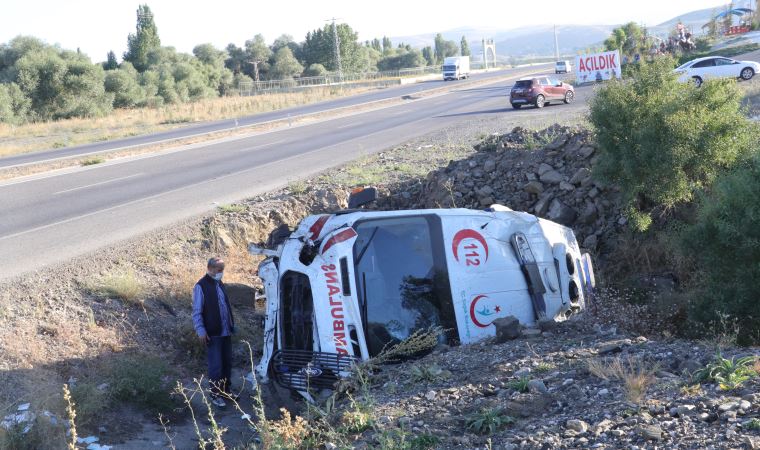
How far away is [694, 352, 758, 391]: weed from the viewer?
471 cm

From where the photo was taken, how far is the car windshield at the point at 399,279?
21.8 ft

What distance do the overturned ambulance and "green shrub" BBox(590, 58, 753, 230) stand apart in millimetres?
3830

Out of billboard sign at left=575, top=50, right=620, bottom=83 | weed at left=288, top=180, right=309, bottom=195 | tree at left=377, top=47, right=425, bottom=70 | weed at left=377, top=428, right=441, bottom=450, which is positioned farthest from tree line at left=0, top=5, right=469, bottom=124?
weed at left=377, top=428, right=441, bottom=450

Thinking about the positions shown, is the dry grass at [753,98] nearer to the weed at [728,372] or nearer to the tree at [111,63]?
the weed at [728,372]

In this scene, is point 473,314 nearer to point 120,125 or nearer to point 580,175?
point 580,175

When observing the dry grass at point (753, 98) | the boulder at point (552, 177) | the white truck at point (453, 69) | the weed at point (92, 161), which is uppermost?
the white truck at point (453, 69)

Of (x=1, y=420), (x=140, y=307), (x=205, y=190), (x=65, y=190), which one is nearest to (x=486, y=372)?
(x=1, y=420)

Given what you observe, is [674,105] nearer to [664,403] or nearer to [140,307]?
[664,403]

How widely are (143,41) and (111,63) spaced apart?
4.27 meters

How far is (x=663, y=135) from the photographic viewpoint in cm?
1025

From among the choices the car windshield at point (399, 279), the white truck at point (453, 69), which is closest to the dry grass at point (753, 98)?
the car windshield at point (399, 279)

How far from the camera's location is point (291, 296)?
277 inches

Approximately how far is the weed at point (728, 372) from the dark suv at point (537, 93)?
3116 centimetres

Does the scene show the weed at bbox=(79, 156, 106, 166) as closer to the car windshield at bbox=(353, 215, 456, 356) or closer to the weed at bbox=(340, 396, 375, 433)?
the car windshield at bbox=(353, 215, 456, 356)
